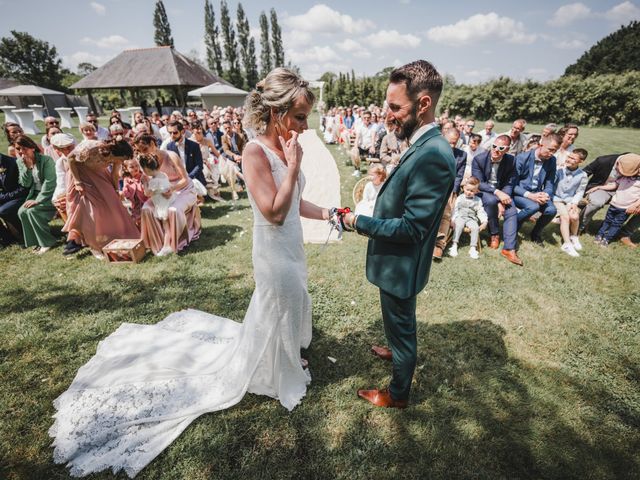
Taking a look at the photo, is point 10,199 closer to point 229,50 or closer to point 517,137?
point 517,137

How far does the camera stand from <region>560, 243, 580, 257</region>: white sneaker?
5980 millimetres

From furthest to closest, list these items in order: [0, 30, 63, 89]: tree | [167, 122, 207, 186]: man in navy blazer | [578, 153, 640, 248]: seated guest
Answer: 1. [0, 30, 63, 89]: tree
2. [167, 122, 207, 186]: man in navy blazer
3. [578, 153, 640, 248]: seated guest

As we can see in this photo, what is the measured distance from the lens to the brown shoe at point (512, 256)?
5575mm

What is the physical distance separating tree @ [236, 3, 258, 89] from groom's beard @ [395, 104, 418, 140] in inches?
2844

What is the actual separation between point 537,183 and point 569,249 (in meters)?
1.47

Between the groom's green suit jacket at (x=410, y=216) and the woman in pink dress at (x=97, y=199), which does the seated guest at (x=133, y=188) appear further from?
the groom's green suit jacket at (x=410, y=216)

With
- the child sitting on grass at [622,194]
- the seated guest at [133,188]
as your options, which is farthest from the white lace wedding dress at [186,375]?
the child sitting on grass at [622,194]

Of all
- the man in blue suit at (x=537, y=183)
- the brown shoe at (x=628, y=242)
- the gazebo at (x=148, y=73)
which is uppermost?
the gazebo at (x=148, y=73)

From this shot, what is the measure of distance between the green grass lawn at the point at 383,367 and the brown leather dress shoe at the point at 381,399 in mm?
80

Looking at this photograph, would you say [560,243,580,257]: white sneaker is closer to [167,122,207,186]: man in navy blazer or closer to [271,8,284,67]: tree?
[167,122,207,186]: man in navy blazer

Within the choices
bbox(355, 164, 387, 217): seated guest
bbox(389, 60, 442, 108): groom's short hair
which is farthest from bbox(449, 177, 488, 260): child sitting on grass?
bbox(389, 60, 442, 108): groom's short hair

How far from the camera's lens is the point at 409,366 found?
2.48 metres

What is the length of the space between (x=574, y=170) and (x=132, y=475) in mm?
8605

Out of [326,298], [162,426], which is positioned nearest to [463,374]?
[326,298]
